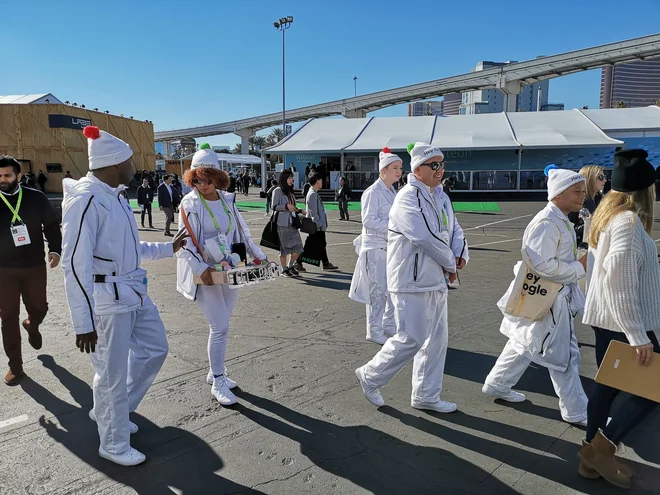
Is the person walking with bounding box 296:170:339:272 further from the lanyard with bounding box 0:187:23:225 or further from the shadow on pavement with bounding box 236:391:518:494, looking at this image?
the shadow on pavement with bounding box 236:391:518:494

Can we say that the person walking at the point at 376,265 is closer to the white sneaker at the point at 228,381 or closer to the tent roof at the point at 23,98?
the white sneaker at the point at 228,381

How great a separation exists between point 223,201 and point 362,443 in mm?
2285

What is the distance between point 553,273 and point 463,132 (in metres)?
29.4

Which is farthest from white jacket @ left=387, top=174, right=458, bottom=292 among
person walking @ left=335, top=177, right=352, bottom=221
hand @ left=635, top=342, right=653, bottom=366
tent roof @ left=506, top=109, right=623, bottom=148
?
tent roof @ left=506, top=109, right=623, bottom=148

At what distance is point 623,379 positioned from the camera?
2.73m

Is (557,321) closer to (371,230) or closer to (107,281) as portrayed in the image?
(371,230)

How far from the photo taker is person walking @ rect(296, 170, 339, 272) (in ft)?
28.9

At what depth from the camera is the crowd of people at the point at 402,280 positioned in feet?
9.39

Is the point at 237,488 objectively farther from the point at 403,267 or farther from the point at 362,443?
the point at 403,267

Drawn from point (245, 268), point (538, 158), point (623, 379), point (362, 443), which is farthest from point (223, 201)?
point (538, 158)

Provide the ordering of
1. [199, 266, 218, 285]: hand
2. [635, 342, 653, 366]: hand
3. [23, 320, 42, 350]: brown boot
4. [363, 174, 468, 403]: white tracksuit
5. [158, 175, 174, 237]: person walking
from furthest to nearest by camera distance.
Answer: [158, 175, 174, 237]: person walking, [23, 320, 42, 350]: brown boot, [199, 266, 218, 285]: hand, [363, 174, 468, 403]: white tracksuit, [635, 342, 653, 366]: hand

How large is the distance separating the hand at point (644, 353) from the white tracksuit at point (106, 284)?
9.93ft

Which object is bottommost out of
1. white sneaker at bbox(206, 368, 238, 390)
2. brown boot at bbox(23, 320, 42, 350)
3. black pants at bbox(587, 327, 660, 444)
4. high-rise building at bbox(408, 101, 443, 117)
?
white sneaker at bbox(206, 368, 238, 390)

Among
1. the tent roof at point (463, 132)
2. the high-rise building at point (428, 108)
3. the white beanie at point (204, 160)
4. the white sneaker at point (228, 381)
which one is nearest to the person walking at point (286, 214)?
the white beanie at point (204, 160)
